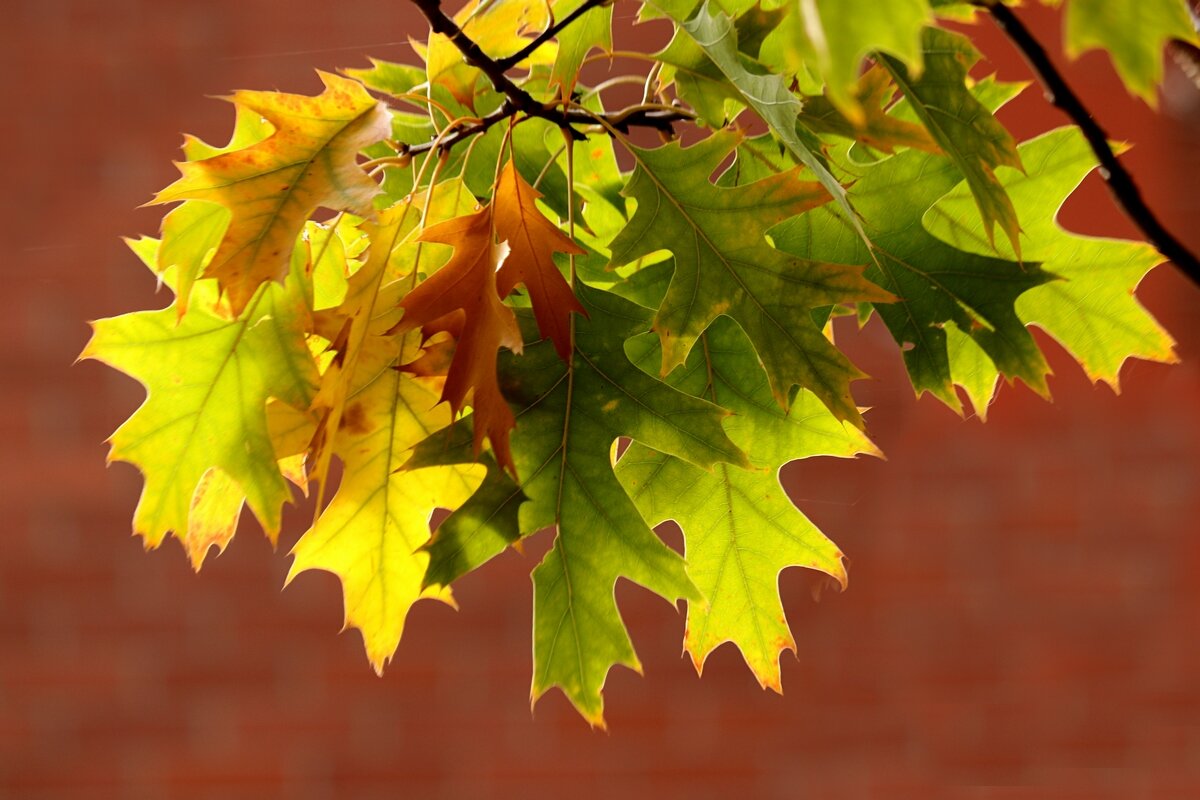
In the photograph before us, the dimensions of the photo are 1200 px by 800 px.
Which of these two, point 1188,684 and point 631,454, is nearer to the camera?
point 631,454

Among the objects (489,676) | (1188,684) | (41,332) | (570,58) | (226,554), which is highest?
(570,58)

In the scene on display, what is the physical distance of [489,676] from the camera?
1.59 m

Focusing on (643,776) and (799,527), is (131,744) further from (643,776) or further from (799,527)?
(799,527)

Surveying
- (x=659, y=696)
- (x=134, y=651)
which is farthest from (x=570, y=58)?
(x=134, y=651)

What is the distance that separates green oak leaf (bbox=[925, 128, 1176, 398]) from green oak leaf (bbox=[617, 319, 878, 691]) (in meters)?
0.10

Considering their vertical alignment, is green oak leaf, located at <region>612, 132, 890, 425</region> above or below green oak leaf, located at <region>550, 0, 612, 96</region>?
below

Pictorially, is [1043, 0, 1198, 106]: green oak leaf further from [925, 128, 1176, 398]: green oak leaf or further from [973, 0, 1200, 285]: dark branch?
Result: [925, 128, 1176, 398]: green oak leaf

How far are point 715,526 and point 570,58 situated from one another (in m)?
0.20

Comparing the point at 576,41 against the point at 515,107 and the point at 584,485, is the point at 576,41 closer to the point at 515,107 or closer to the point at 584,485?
the point at 515,107

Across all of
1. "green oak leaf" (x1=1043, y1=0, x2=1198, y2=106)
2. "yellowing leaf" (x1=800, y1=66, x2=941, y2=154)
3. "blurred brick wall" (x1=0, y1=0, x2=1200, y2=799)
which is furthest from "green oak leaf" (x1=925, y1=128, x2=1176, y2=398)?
"blurred brick wall" (x1=0, y1=0, x2=1200, y2=799)

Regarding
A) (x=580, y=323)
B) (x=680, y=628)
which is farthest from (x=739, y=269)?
(x=680, y=628)

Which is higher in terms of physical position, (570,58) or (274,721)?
(570,58)

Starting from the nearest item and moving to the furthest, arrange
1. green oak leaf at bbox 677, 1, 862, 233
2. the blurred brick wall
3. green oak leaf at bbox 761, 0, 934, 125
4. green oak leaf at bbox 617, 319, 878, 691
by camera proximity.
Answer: green oak leaf at bbox 761, 0, 934, 125 → green oak leaf at bbox 677, 1, 862, 233 → green oak leaf at bbox 617, 319, 878, 691 → the blurred brick wall

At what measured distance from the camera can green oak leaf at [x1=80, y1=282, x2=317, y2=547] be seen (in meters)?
0.44
